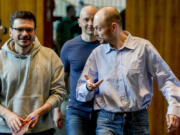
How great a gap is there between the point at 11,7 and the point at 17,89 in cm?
153

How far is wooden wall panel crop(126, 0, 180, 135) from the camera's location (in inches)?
140

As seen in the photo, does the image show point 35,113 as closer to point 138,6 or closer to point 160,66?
point 160,66

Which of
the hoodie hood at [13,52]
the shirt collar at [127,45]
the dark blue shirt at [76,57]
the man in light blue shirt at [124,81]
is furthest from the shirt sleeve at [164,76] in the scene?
the hoodie hood at [13,52]

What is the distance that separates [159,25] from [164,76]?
4.83 ft

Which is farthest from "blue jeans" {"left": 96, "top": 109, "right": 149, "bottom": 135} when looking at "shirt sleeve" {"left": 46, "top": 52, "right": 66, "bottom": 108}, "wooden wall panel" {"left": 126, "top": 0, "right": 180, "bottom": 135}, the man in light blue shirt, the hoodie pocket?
"wooden wall panel" {"left": 126, "top": 0, "right": 180, "bottom": 135}

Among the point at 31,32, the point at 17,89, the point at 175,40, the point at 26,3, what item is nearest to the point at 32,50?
the point at 31,32

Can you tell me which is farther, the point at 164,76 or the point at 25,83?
the point at 164,76

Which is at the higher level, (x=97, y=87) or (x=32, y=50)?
(x=32, y=50)

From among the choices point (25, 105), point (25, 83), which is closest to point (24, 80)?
point (25, 83)

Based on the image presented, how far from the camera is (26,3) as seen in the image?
3.38 metres

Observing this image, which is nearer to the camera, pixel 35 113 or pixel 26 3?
pixel 35 113

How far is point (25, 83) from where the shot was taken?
6.75 feet

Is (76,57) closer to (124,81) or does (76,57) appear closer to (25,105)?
Answer: (124,81)

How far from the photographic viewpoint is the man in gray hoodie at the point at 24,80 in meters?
2.05
